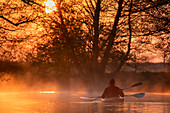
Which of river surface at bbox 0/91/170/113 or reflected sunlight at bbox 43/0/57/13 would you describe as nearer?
river surface at bbox 0/91/170/113

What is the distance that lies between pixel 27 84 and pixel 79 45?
2129 cm

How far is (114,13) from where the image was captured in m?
30.5

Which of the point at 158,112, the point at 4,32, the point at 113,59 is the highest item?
the point at 4,32

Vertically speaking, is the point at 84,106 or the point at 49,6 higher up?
the point at 49,6

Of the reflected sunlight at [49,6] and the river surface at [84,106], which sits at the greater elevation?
the reflected sunlight at [49,6]

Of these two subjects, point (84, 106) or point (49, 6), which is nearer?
point (84, 106)

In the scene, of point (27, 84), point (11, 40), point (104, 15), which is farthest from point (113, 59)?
point (27, 84)

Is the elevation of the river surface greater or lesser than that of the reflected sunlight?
lesser

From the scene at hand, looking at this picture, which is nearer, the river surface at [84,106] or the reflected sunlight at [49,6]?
the river surface at [84,106]

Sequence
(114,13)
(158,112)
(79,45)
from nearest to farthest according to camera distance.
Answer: (158,112) → (79,45) → (114,13)

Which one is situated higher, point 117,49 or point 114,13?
→ point 114,13

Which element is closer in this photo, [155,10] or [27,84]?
[155,10]

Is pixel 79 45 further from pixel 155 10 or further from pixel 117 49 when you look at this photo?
pixel 155 10

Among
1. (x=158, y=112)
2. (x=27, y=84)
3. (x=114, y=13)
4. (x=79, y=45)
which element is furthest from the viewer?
(x=27, y=84)
